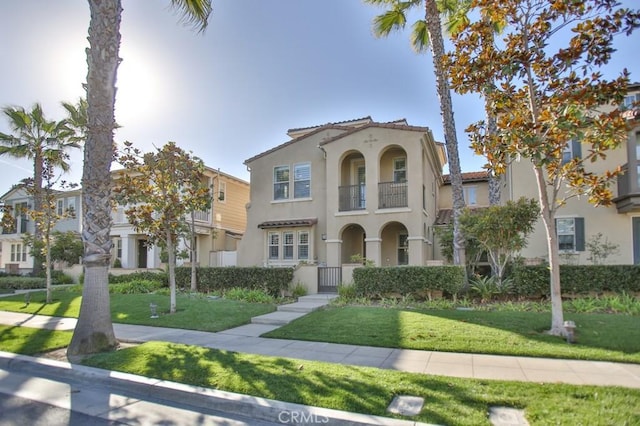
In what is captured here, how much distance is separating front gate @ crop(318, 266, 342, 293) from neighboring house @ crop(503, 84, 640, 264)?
887 centimetres

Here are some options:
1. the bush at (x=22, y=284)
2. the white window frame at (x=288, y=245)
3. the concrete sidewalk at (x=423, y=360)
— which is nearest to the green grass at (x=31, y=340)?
the concrete sidewalk at (x=423, y=360)

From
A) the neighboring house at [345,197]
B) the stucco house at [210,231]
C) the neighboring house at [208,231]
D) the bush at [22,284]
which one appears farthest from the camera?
the neighboring house at [208,231]

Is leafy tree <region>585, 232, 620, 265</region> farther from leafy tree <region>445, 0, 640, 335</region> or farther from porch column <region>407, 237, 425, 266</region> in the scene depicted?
leafy tree <region>445, 0, 640, 335</region>

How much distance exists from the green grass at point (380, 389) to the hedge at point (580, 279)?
8378 mm

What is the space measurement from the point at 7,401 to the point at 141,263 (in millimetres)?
22899

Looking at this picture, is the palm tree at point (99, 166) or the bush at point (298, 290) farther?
the bush at point (298, 290)

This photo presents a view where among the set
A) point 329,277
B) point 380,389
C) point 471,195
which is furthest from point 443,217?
point 380,389

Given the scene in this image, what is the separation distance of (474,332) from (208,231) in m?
19.8

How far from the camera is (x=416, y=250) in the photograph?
17.5 metres

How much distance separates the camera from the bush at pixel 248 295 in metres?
15.2

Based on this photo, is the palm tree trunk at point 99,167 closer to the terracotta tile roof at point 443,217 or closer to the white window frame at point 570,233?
the terracotta tile roof at point 443,217

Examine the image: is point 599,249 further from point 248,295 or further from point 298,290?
point 248,295

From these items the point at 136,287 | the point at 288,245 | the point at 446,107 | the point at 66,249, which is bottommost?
the point at 136,287

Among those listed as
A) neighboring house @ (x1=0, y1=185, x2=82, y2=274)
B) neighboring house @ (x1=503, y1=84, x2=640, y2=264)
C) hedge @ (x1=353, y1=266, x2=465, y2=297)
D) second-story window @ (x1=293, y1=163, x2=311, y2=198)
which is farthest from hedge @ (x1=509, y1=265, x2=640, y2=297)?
neighboring house @ (x1=0, y1=185, x2=82, y2=274)
